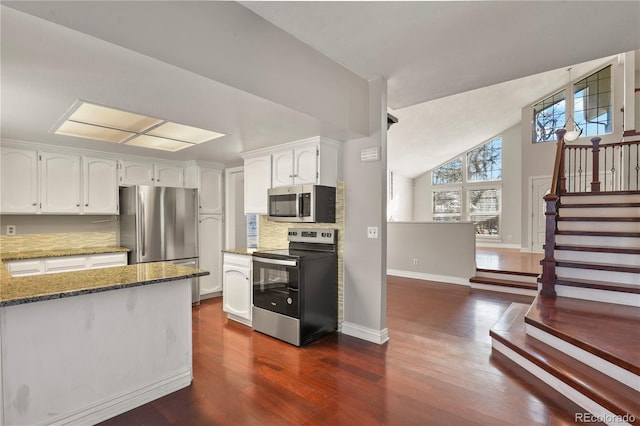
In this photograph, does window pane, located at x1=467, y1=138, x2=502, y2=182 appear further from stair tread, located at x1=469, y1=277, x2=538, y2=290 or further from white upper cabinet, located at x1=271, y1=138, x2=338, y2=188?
white upper cabinet, located at x1=271, y1=138, x2=338, y2=188

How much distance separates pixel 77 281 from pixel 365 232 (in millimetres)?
2456

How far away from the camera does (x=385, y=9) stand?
2.07 m

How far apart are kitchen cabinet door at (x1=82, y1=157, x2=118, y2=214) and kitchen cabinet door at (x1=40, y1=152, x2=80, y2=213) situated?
0.09 meters

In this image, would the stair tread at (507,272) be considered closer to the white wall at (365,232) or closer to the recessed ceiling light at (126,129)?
the white wall at (365,232)

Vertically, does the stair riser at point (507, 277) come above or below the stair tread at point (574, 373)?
below

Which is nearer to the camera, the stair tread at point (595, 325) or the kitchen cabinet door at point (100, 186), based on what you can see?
the stair tread at point (595, 325)

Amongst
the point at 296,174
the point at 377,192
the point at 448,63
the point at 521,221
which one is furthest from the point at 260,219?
the point at 521,221

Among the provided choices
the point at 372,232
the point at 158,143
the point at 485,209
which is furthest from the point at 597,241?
the point at 485,209

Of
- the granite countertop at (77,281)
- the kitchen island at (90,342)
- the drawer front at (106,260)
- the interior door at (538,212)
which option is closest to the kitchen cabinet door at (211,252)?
the drawer front at (106,260)

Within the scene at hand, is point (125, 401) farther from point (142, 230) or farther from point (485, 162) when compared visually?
point (485, 162)

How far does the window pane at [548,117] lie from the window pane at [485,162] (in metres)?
1.36

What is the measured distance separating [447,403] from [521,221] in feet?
28.1

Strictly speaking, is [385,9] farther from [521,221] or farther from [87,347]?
[521,221]

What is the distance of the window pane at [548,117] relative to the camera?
835 centimetres
